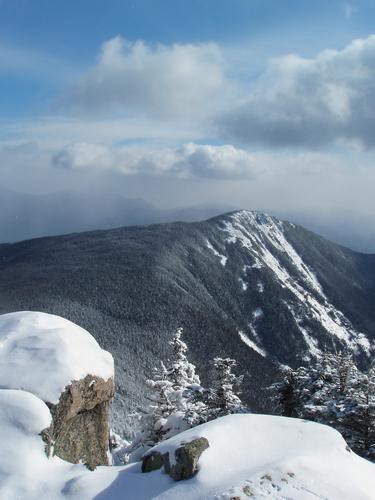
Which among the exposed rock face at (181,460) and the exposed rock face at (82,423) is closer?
the exposed rock face at (181,460)

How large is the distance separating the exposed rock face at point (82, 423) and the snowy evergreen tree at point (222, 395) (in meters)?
7.20

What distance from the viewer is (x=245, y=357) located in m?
173

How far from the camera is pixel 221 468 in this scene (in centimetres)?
1218

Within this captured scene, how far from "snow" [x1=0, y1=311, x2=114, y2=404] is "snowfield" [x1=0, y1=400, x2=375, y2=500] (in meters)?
0.83

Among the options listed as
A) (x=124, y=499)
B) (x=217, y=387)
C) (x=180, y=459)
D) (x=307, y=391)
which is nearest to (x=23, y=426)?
(x=124, y=499)

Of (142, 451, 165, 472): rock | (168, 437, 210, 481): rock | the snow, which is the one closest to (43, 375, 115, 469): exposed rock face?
the snow

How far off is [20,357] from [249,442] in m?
8.68

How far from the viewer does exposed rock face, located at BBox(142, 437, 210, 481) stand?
12.1 metres

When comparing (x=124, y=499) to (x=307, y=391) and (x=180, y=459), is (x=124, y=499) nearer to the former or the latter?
(x=180, y=459)

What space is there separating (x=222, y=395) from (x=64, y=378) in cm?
1094

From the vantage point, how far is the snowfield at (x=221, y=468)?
37.2 feet

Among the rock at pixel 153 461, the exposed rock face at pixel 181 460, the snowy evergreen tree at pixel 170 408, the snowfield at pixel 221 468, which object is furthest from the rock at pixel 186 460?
the snowy evergreen tree at pixel 170 408

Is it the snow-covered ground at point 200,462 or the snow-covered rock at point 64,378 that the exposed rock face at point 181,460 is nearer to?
the snow-covered ground at point 200,462

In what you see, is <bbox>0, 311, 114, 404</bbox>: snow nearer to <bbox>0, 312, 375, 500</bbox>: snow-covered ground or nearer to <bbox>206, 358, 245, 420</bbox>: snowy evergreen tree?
<bbox>0, 312, 375, 500</bbox>: snow-covered ground
